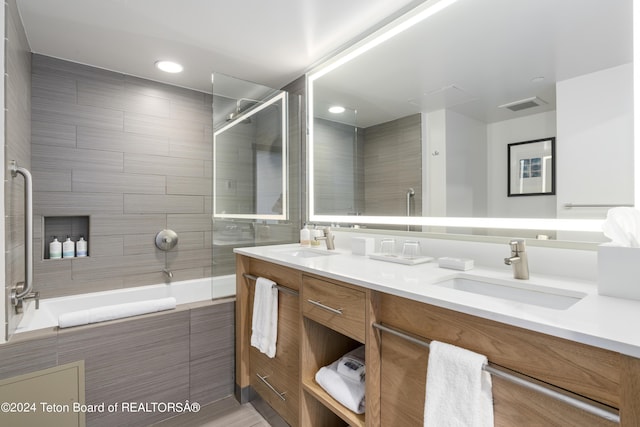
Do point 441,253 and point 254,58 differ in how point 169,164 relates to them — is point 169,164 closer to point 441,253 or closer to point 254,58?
point 254,58

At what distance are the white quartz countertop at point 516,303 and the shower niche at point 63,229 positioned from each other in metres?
1.97

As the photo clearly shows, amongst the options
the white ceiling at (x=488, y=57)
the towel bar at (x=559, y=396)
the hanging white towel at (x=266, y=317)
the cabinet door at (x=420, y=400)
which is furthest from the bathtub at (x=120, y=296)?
the towel bar at (x=559, y=396)

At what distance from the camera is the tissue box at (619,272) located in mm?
854

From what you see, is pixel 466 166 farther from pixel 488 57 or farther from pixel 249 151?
pixel 249 151

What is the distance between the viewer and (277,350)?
5.52ft

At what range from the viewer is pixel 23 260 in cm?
191

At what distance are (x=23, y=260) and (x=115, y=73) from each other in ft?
5.06

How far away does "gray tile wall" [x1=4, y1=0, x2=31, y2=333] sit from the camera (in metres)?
1.48

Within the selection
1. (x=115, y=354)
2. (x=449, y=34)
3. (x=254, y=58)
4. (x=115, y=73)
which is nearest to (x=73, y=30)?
(x=115, y=73)

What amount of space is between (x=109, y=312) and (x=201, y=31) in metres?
1.74

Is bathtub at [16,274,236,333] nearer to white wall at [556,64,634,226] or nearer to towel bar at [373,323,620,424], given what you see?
towel bar at [373,323,620,424]

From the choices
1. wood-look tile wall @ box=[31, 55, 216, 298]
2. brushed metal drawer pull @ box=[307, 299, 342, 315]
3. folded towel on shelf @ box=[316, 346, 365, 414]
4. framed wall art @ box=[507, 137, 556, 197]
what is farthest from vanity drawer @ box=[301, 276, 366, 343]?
wood-look tile wall @ box=[31, 55, 216, 298]

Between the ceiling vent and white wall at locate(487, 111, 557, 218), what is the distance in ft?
0.14

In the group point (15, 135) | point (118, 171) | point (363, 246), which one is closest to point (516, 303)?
point (363, 246)
